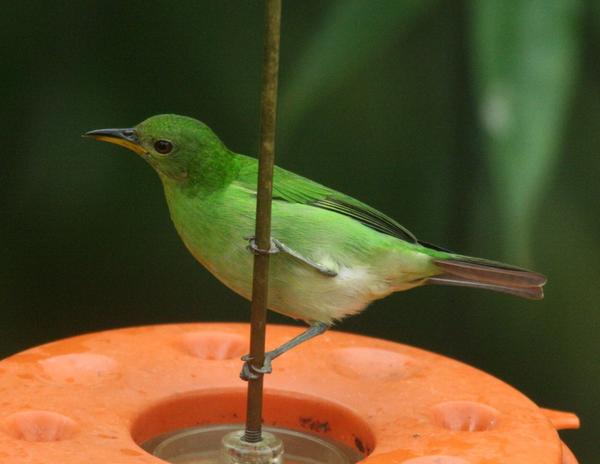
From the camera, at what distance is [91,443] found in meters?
1.96

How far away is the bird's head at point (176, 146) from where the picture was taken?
7.53ft

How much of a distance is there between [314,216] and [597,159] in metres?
1.35

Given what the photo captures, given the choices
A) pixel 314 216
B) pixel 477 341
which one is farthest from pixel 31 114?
pixel 477 341

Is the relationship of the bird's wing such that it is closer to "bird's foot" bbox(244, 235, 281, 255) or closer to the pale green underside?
the pale green underside

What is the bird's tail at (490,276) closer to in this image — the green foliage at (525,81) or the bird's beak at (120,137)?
the bird's beak at (120,137)

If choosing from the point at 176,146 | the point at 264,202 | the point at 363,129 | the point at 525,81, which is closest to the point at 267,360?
the point at 264,202

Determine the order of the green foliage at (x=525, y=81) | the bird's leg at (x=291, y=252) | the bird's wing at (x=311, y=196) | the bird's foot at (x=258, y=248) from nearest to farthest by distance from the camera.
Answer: the bird's foot at (x=258, y=248) → the bird's leg at (x=291, y=252) → the bird's wing at (x=311, y=196) → the green foliage at (x=525, y=81)

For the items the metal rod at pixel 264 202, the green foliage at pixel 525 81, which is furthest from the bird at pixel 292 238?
the green foliage at pixel 525 81

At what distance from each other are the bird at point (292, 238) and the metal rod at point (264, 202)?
15cm

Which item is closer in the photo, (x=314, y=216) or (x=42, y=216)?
(x=314, y=216)

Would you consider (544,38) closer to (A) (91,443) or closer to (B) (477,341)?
(B) (477,341)

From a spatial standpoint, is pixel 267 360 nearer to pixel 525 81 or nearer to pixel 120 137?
pixel 120 137

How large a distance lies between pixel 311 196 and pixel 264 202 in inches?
19.4

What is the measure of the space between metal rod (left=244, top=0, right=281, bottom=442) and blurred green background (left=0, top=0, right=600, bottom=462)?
1.45 m
